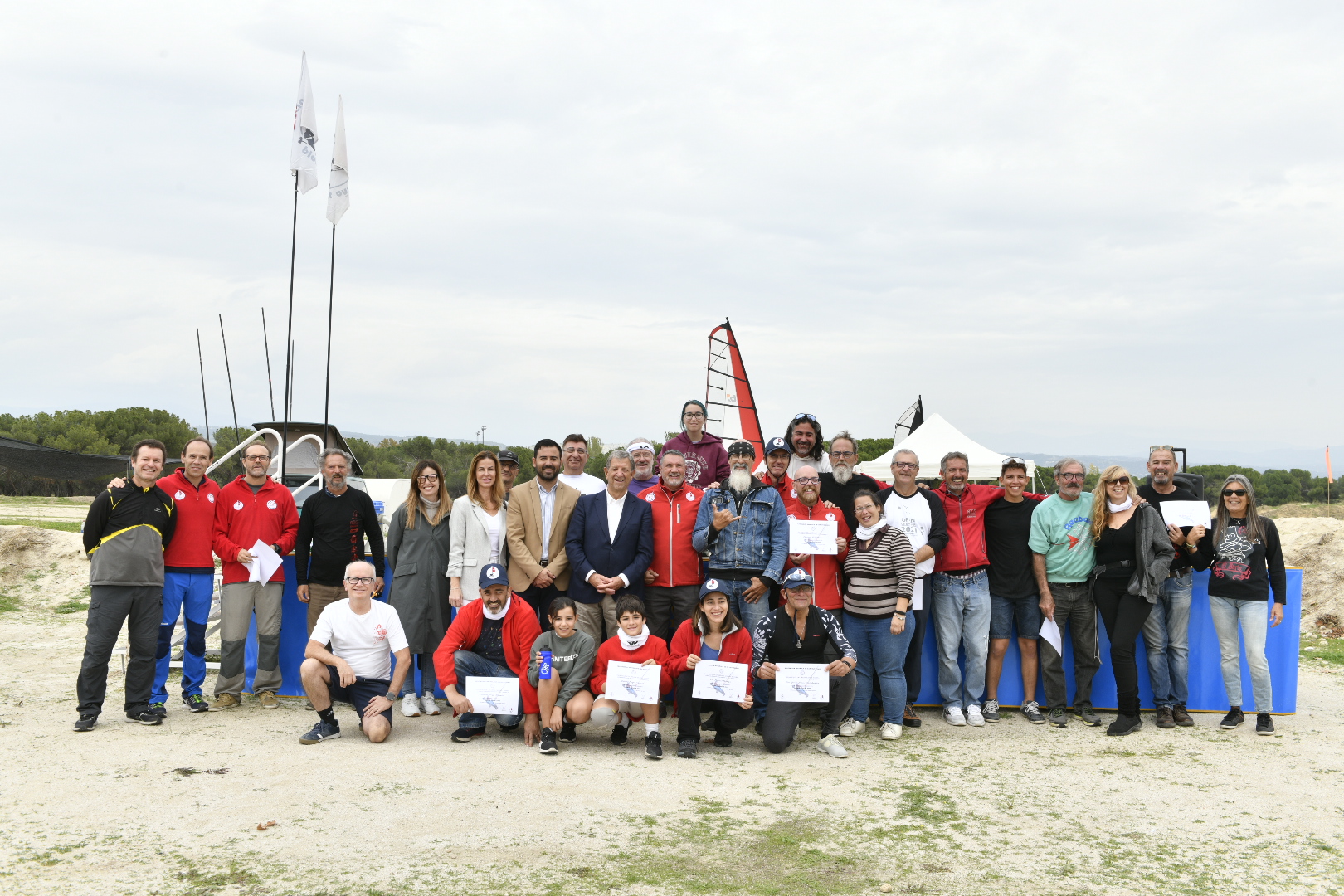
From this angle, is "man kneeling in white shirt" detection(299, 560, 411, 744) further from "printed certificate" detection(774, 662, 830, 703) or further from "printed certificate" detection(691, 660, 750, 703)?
"printed certificate" detection(774, 662, 830, 703)

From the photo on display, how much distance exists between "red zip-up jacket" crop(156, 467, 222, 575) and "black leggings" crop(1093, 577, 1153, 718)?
5862 millimetres

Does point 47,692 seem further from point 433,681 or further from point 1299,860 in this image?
point 1299,860

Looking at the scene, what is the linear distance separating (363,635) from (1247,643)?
5.58 m

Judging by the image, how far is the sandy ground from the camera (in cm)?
354

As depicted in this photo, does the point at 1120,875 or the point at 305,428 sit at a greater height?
the point at 305,428

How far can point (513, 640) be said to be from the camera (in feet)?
18.5

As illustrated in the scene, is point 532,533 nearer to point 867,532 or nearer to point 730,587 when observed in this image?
point 730,587

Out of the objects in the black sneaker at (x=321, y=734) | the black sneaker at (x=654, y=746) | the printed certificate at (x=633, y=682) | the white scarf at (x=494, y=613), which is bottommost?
the black sneaker at (x=321, y=734)

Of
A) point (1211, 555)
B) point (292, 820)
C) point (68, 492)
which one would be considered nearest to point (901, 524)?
point (1211, 555)

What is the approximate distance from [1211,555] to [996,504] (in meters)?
1.38

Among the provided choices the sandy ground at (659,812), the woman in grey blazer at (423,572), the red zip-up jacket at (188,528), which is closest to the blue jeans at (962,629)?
the sandy ground at (659,812)

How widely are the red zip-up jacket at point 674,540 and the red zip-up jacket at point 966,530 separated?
5.33 ft

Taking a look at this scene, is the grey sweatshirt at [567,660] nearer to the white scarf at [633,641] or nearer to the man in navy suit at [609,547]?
the white scarf at [633,641]

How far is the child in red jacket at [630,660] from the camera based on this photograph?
17.5 feet
